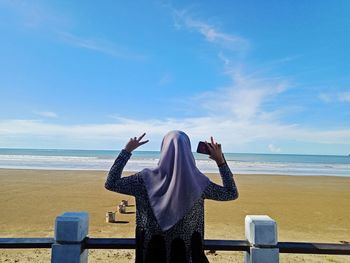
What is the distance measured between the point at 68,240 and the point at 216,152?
1.65m

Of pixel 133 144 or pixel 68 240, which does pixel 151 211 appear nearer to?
pixel 133 144

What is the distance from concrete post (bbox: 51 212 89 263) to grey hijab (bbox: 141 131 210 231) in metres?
1.21

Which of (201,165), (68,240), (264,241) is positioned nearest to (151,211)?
(68,240)

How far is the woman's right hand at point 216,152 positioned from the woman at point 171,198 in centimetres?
11

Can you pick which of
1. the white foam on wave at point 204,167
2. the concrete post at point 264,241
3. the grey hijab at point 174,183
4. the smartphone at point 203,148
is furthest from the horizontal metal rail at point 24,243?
the white foam on wave at point 204,167

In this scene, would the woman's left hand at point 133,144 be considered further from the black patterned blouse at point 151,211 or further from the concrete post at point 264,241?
the concrete post at point 264,241

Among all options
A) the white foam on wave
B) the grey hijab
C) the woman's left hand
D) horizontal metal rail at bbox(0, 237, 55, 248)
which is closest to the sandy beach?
horizontal metal rail at bbox(0, 237, 55, 248)

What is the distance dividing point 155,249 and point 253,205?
Result: 43.6 feet

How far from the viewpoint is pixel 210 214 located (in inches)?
485

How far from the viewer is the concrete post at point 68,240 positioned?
10.0 feet

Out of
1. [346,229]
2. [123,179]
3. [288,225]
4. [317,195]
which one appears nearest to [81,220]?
[123,179]

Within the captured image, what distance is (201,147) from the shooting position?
2.59m

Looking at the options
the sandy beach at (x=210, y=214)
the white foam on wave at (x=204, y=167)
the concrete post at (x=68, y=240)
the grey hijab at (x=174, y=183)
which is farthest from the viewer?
the white foam on wave at (x=204, y=167)

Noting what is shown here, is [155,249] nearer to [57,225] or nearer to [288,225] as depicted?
[57,225]
